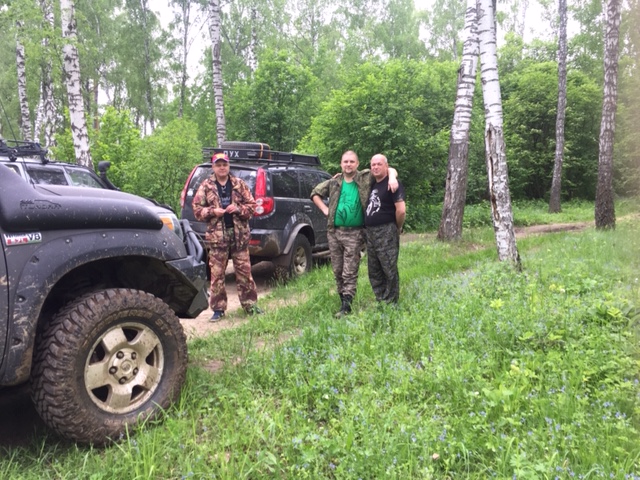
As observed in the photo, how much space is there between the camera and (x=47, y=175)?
5820 millimetres

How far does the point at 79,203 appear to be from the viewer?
8.33 feet

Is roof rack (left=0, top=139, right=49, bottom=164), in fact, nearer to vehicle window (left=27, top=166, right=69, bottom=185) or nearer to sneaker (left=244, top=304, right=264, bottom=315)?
vehicle window (left=27, top=166, right=69, bottom=185)

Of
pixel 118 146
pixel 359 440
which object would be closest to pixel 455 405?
pixel 359 440

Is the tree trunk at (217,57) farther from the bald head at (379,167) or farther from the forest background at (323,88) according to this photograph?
the bald head at (379,167)

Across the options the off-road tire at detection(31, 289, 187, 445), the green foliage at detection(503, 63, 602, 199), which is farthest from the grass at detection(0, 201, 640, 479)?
the green foliage at detection(503, 63, 602, 199)

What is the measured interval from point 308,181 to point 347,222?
2.98 metres

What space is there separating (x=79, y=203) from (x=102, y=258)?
0.34 metres

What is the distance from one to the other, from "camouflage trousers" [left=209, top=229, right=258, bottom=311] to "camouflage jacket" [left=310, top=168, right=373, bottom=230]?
3.83ft

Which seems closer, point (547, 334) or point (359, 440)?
point (359, 440)

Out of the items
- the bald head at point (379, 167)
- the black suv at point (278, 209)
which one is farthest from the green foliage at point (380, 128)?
the bald head at point (379, 167)

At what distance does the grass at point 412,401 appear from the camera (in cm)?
220

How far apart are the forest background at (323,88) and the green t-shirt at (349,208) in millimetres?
3143

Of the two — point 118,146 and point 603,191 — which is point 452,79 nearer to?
point 603,191

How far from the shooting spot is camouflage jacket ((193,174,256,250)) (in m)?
5.26
